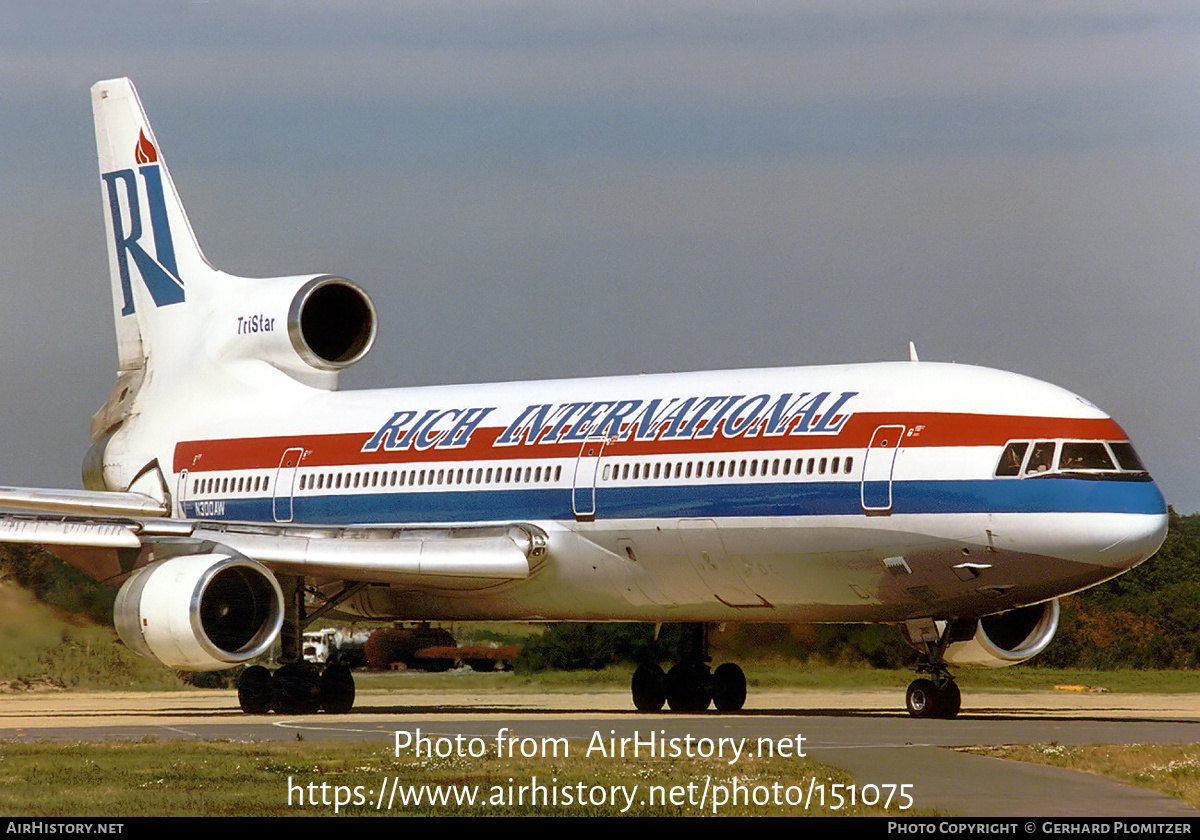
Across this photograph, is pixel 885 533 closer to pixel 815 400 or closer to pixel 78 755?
pixel 815 400

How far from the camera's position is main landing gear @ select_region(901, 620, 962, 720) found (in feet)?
78.7

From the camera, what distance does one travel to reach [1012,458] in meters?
22.8

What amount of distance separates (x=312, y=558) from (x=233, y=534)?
1146 mm

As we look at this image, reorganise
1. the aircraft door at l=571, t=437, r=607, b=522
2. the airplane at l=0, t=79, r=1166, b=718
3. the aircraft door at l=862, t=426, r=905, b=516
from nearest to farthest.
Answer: the airplane at l=0, t=79, r=1166, b=718 → the aircraft door at l=862, t=426, r=905, b=516 → the aircraft door at l=571, t=437, r=607, b=522

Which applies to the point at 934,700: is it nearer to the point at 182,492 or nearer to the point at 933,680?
the point at 933,680

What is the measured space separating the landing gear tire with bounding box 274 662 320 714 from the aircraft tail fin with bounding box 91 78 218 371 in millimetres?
8812

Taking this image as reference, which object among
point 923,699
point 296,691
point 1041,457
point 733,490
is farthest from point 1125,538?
point 296,691

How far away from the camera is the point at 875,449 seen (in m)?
23.6

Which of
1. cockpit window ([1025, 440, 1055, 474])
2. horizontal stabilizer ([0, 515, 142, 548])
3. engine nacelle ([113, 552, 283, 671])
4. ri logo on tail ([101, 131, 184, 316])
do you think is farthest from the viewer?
ri logo on tail ([101, 131, 184, 316])

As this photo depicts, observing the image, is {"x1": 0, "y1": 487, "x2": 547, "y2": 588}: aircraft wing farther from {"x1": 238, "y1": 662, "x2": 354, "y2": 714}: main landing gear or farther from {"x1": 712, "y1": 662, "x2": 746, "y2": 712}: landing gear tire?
{"x1": 712, "y1": 662, "x2": 746, "y2": 712}: landing gear tire

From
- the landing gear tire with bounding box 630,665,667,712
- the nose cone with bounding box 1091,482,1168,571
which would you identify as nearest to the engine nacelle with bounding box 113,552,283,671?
the landing gear tire with bounding box 630,665,667,712

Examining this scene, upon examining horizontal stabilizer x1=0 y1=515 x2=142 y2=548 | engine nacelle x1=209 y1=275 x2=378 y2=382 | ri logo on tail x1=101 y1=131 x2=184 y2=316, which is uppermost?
ri logo on tail x1=101 y1=131 x2=184 y2=316

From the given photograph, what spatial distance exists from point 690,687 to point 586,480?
359 cm
